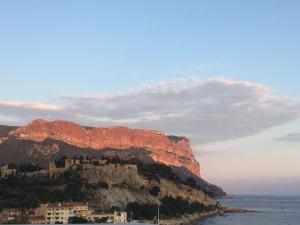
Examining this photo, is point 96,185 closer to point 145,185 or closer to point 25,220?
point 145,185

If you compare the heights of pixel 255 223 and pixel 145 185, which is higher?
pixel 145 185

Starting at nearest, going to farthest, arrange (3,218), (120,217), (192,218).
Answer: (3,218)
(120,217)
(192,218)

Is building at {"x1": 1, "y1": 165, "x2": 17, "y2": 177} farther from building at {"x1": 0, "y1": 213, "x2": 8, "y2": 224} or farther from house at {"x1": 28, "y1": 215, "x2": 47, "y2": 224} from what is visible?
house at {"x1": 28, "y1": 215, "x2": 47, "y2": 224}

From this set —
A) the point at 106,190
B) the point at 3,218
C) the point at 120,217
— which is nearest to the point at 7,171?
the point at 106,190

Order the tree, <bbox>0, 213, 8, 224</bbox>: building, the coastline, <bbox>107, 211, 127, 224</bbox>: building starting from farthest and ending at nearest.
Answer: the tree → the coastline → <bbox>107, 211, 127, 224</bbox>: building → <bbox>0, 213, 8, 224</bbox>: building

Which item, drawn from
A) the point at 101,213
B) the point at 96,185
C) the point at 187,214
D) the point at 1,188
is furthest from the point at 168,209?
the point at 1,188

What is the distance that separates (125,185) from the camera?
116 metres

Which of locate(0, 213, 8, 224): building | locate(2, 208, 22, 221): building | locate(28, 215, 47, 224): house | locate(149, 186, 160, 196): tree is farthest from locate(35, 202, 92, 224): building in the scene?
locate(149, 186, 160, 196): tree

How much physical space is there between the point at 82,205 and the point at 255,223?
1309 inches

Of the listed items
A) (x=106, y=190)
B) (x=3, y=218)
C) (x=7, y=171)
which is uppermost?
(x=7, y=171)

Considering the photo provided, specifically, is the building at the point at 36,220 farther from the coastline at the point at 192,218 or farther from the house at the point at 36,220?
the coastline at the point at 192,218

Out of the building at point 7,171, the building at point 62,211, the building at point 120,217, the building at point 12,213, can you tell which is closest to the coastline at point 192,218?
the building at point 120,217

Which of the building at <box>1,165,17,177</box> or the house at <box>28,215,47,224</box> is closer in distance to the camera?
the house at <box>28,215,47,224</box>

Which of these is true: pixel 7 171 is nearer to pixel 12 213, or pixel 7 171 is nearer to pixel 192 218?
pixel 12 213
